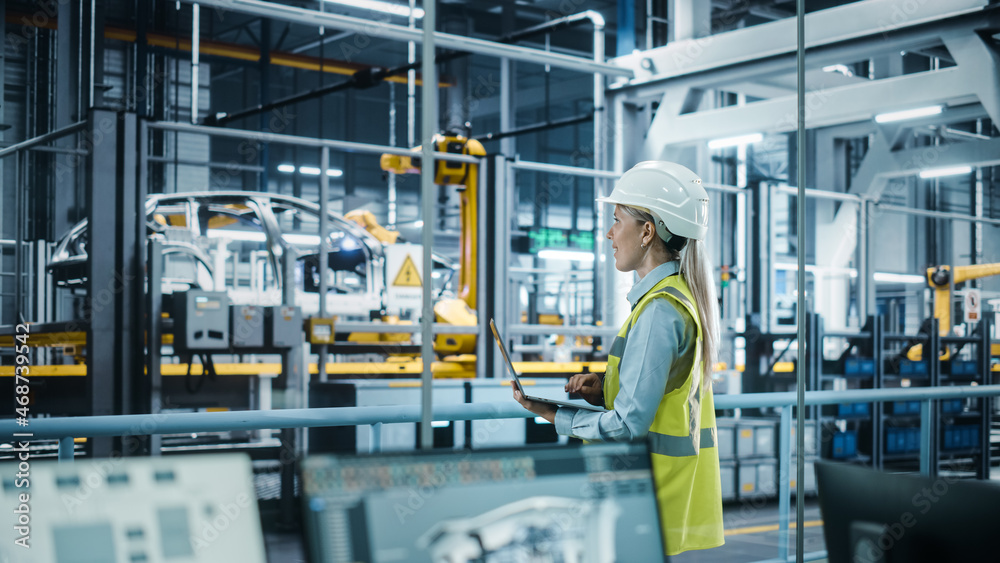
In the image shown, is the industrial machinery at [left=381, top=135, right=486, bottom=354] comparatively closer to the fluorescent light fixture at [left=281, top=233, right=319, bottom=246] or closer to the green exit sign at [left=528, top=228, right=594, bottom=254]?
the fluorescent light fixture at [left=281, top=233, right=319, bottom=246]

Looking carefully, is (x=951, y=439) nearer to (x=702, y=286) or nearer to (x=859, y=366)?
(x=859, y=366)

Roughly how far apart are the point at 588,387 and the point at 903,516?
0.80 metres

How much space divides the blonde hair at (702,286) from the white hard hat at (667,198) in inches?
0.8

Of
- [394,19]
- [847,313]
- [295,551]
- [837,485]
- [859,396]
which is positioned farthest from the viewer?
[394,19]

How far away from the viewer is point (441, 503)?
1.00 meters

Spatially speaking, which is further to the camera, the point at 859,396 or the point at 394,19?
the point at 394,19

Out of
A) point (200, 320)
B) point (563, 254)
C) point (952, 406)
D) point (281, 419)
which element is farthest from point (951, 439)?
point (563, 254)

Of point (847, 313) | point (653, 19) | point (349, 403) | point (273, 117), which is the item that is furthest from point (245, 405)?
point (273, 117)

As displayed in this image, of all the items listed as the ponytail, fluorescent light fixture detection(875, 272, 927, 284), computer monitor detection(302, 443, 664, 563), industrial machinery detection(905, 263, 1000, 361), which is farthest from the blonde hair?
fluorescent light fixture detection(875, 272, 927, 284)

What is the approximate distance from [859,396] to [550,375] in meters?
4.63

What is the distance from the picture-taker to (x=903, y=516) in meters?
1.13

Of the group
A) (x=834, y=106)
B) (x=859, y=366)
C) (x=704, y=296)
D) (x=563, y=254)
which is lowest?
(x=859, y=366)

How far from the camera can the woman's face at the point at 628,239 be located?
5.98ft

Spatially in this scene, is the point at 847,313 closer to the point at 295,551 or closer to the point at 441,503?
the point at 295,551
